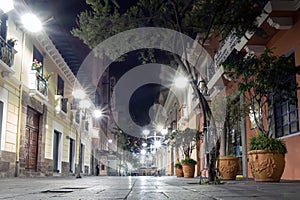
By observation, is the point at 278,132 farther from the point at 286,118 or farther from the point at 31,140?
the point at 31,140

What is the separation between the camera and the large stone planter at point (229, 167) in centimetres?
925

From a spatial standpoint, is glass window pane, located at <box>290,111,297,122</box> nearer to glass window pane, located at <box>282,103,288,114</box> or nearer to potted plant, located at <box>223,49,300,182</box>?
glass window pane, located at <box>282,103,288,114</box>

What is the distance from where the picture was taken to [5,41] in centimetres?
1152

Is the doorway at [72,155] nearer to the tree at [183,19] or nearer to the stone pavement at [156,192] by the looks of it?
the tree at [183,19]

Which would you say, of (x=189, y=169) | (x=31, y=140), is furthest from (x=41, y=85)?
(x=189, y=169)

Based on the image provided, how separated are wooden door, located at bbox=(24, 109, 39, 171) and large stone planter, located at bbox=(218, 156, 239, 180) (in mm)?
8095

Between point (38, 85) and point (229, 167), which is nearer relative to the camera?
point (229, 167)

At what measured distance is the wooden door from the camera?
14.6 metres

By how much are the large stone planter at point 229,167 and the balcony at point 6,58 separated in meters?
6.84

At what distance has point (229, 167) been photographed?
9.29 meters

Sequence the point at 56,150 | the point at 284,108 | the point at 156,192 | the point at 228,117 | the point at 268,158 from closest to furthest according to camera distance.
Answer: the point at 156,192, the point at 268,158, the point at 284,108, the point at 228,117, the point at 56,150

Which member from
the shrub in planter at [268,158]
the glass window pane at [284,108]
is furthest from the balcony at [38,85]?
the shrub in planter at [268,158]

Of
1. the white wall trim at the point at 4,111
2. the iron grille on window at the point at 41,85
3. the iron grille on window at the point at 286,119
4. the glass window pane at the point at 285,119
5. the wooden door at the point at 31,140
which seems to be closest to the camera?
the iron grille on window at the point at 286,119

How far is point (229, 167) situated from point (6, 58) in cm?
737
